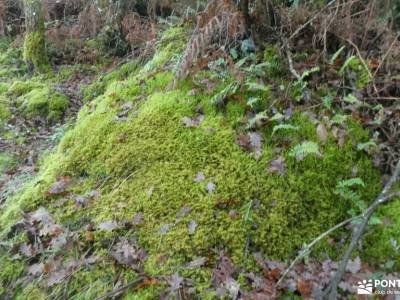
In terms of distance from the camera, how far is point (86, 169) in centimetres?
457

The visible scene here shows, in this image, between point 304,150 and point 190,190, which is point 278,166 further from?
point 190,190

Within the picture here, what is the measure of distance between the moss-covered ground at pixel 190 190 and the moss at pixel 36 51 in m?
4.35

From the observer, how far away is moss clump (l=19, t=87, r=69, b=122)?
699 cm

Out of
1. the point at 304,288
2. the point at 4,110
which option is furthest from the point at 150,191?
the point at 4,110

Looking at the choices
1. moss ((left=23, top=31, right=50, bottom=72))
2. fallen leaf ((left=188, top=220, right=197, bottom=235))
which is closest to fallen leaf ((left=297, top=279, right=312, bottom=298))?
fallen leaf ((left=188, top=220, right=197, bottom=235))

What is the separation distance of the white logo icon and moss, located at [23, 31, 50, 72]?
25.5ft

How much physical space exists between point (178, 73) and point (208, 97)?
501mm

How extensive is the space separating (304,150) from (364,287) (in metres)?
1.35

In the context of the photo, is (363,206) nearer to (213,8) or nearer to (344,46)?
(344,46)

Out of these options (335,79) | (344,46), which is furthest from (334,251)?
(344,46)

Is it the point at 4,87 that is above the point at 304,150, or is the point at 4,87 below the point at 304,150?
below

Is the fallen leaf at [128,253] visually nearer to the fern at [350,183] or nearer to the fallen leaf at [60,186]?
the fallen leaf at [60,186]

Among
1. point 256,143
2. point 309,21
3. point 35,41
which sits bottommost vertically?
point 256,143

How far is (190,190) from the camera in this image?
155 inches
